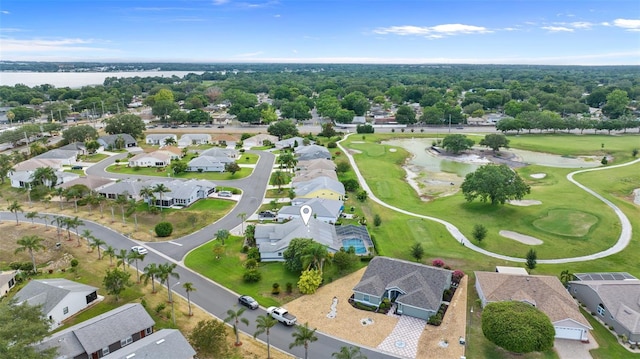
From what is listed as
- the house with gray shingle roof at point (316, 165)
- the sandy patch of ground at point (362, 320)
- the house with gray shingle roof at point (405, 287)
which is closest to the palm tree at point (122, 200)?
the house with gray shingle roof at point (316, 165)

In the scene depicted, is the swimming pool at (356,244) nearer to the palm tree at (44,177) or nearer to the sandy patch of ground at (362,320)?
the sandy patch of ground at (362,320)

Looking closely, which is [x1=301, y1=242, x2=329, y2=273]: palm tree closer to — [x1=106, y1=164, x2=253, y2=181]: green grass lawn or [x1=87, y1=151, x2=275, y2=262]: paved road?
[x1=87, y1=151, x2=275, y2=262]: paved road

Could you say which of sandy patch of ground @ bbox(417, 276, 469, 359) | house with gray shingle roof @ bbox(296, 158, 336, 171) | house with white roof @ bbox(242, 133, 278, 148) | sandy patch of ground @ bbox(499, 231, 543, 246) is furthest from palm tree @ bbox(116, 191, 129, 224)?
sandy patch of ground @ bbox(499, 231, 543, 246)

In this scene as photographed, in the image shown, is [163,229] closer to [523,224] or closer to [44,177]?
[44,177]

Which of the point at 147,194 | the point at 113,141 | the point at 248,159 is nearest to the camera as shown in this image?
the point at 147,194

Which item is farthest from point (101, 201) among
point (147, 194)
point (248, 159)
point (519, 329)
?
point (519, 329)

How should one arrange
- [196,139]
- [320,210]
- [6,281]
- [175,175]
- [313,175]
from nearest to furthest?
[6,281]
[320,210]
[313,175]
[175,175]
[196,139]

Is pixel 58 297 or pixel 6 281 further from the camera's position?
pixel 6 281

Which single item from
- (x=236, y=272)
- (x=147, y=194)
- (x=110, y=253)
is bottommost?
(x=236, y=272)
